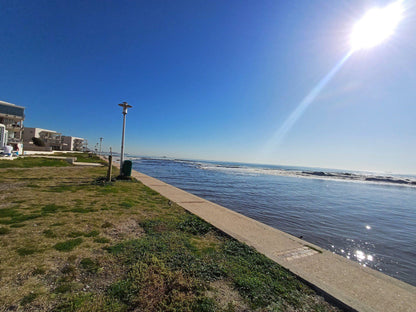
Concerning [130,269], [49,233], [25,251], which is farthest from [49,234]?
[130,269]

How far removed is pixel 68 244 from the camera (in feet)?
11.5

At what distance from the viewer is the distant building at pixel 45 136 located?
166 ft

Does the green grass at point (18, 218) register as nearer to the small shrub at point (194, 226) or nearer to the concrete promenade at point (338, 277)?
the small shrub at point (194, 226)

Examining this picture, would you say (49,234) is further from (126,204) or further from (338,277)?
(338,277)

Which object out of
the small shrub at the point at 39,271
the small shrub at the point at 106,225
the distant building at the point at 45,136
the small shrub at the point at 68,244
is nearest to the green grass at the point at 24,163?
the small shrub at the point at 106,225

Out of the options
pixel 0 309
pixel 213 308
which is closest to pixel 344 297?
pixel 213 308

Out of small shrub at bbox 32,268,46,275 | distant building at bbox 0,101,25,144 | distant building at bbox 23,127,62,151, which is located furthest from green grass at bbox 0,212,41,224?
distant building at bbox 23,127,62,151

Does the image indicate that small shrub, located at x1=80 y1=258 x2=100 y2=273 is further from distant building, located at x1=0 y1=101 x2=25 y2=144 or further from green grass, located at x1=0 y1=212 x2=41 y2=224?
distant building, located at x1=0 y1=101 x2=25 y2=144

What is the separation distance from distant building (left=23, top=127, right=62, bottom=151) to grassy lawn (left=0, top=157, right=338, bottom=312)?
57.0m

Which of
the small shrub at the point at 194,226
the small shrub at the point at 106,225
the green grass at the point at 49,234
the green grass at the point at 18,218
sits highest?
the green grass at the point at 18,218

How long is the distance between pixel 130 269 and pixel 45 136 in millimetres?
70837

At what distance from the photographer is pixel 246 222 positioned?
625 cm

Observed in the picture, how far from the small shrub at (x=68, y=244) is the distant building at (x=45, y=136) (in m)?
57.5

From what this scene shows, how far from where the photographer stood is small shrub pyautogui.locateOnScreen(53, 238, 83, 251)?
11.0ft
